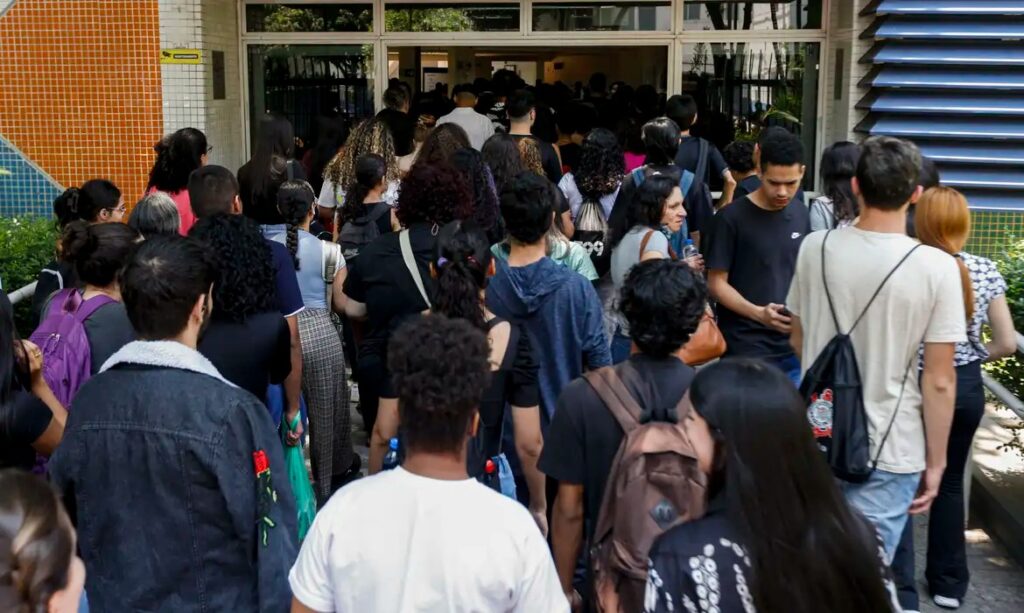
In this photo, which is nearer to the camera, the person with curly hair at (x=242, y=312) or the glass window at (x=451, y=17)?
the person with curly hair at (x=242, y=312)

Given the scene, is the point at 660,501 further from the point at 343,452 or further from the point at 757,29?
the point at 757,29

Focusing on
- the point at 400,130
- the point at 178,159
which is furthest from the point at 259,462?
the point at 400,130

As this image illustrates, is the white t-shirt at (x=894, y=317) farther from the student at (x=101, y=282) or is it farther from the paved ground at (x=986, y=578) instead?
the student at (x=101, y=282)

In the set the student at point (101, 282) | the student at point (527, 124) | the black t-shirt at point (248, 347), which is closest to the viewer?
the black t-shirt at point (248, 347)

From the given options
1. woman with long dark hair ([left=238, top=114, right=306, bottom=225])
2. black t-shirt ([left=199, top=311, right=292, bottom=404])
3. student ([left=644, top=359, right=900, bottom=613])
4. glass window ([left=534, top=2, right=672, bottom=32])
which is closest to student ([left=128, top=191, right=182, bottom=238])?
woman with long dark hair ([left=238, top=114, right=306, bottom=225])

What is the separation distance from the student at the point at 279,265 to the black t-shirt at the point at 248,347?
127 mm

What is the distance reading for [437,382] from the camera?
261 centimetres

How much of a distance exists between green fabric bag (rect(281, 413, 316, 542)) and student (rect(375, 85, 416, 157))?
4018 millimetres

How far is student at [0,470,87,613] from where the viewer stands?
→ 6.31 ft

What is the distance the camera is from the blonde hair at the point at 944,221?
4203mm

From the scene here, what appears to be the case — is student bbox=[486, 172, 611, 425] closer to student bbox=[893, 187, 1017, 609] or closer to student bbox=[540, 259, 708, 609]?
student bbox=[540, 259, 708, 609]

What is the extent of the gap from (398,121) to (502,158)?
2.26 metres

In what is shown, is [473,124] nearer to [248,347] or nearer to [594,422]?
[248,347]

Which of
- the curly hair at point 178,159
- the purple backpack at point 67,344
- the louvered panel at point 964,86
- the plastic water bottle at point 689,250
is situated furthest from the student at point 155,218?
the louvered panel at point 964,86
